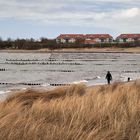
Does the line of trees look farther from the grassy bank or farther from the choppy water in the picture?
the grassy bank

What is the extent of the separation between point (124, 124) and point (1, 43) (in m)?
172

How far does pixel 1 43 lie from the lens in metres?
176

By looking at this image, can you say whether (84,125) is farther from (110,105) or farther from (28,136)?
(110,105)

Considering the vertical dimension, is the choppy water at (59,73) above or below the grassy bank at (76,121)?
below

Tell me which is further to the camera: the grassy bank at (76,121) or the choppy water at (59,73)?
the choppy water at (59,73)

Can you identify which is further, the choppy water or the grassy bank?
the choppy water

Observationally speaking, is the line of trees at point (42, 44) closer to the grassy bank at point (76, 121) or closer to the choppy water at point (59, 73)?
the choppy water at point (59, 73)

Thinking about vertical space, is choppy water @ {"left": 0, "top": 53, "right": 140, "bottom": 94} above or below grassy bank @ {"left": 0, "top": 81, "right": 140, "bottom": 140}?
below

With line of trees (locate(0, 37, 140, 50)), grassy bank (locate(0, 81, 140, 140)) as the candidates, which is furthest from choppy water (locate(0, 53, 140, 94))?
line of trees (locate(0, 37, 140, 50))

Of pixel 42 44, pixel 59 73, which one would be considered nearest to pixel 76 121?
pixel 59 73

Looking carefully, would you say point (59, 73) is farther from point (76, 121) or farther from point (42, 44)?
point (42, 44)

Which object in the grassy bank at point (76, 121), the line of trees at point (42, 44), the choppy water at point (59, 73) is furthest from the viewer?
the line of trees at point (42, 44)

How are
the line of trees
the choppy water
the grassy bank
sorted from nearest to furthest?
the grassy bank, the choppy water, the line of trees

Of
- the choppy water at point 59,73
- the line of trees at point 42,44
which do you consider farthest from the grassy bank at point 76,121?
the line of trees at point 42,44
